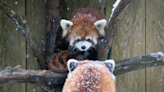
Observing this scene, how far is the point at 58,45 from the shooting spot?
1306 mm

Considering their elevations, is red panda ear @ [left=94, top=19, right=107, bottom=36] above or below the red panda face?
above

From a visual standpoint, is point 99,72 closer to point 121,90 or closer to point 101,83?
point 101,83

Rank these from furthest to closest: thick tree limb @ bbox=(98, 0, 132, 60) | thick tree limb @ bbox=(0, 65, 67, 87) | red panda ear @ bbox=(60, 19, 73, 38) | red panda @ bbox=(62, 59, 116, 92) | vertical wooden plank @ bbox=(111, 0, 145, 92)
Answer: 1. vertical wooden plank @ bbox=(111, 0, 145, 92)
2. red panda ear @ bbox=(60, 19, 73, 38)
3. thick tree limb @ bbox=(98, 0, 132, 60)
4. thick tree limb @ bbox=(0, 65, 67, 87)
5. red panda @ bbox=(62, 59, 116, 92)

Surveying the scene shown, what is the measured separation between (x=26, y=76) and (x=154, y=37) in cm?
112

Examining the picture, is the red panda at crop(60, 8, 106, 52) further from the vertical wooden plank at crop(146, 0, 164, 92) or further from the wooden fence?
the vertical wooden plank at crop(146, 0, 164, 92)

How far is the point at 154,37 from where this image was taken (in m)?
1.48

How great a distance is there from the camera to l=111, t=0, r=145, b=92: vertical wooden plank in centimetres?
145

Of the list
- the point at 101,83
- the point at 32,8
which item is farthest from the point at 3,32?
the point at 101,83

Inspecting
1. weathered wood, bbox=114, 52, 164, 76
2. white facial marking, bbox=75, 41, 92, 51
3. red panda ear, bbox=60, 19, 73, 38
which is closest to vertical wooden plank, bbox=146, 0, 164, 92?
weathered wood, bbox=114, 52, 164, 76

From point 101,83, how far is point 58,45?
27.8 inches

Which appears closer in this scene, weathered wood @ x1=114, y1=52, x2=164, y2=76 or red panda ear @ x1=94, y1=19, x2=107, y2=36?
weathered wood @ x1=114, y1=52, x2=164, y2=76

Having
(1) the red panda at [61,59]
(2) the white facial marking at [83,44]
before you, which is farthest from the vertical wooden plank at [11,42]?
(2) the white facial marking at [83,44]

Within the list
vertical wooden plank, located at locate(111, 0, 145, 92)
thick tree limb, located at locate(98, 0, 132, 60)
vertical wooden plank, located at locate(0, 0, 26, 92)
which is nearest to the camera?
thick tree limb, located at locate(98, 0, 132, 60)

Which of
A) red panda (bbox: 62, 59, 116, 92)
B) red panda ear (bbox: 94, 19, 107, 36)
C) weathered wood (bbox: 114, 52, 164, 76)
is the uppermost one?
red panda ear (bbox: 94, 19, 107, 36)
